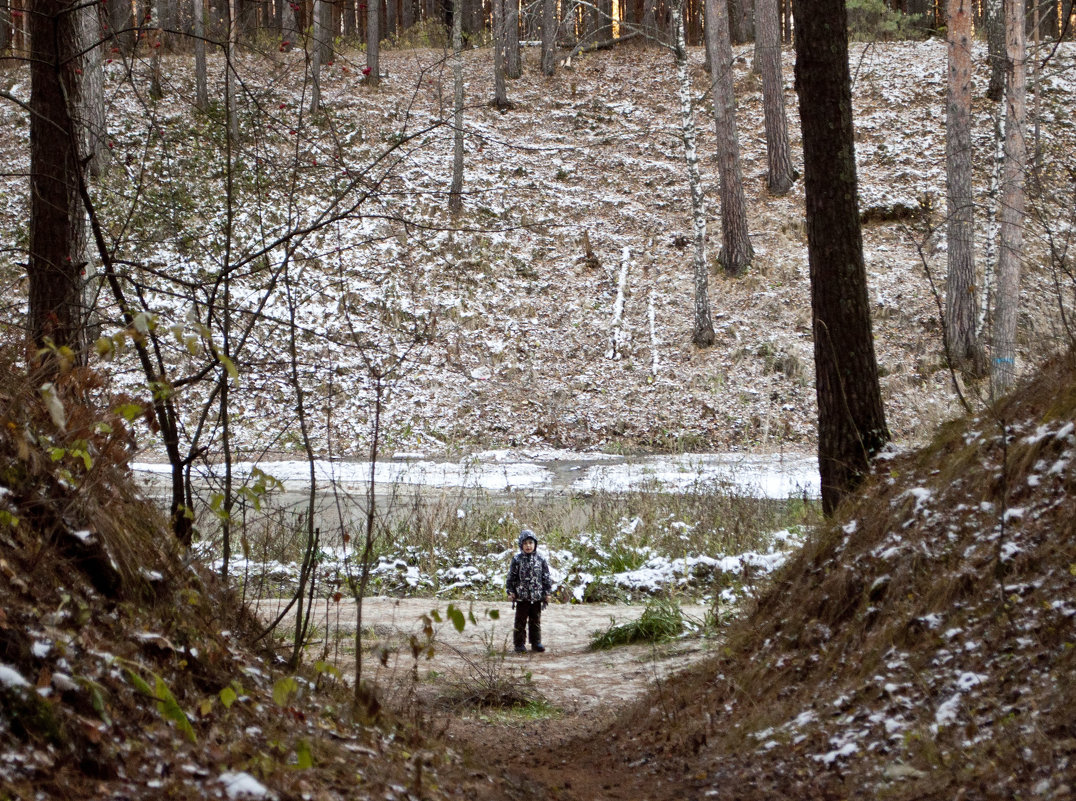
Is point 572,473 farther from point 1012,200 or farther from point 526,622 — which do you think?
point 1012,200

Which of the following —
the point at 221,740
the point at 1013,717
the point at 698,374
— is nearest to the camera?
the point at 221,740

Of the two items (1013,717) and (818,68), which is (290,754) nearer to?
(1013,717)

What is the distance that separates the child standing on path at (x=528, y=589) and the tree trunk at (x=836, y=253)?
269 centimetres

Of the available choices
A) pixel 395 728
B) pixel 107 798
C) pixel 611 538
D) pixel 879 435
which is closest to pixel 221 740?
pixel 107 798

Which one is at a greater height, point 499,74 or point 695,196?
point 499,74

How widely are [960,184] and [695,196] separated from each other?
4.75 metres

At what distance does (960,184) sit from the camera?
16.8 meters

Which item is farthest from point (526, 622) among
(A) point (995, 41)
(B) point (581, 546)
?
(A) point (995, 41)

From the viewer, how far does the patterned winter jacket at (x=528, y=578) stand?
8242 mm

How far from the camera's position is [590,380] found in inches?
739

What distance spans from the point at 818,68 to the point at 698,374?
1222 centimetres

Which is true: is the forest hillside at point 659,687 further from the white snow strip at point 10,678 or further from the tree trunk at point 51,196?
the tree trunk at point 51,196

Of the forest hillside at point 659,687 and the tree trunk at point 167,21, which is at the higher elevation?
the tree trunk at point 167,21

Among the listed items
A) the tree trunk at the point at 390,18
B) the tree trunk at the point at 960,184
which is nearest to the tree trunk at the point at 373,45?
the tree trunk at the point at 390,18
